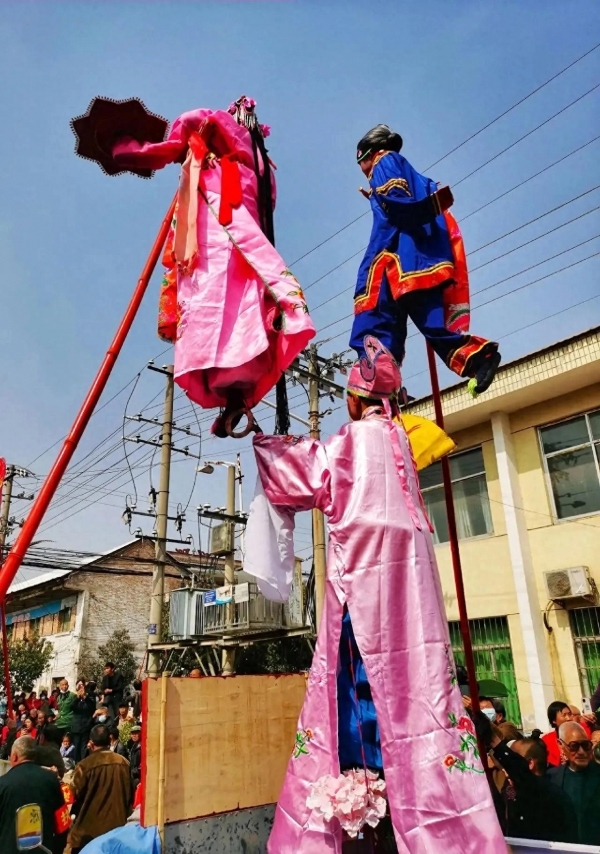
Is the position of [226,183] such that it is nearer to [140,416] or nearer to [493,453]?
[493,453]

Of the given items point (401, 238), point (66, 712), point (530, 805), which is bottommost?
point (530, 805)

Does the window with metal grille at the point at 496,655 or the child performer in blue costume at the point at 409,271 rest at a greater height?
the child performer in blue costume at the point at 409,271

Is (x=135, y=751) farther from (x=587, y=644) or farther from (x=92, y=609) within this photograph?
(x=92, y=609)

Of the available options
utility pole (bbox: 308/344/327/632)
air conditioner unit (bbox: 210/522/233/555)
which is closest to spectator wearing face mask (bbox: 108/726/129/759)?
utility pole (bbox: 308/344/327/632)

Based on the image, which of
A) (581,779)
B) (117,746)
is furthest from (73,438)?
(117,746)

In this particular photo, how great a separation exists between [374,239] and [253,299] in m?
0.81

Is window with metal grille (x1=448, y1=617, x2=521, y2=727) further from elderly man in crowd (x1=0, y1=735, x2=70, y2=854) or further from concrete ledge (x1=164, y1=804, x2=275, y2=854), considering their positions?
concrete ledge (x1=164, y1=804, x2=275, y2=854)

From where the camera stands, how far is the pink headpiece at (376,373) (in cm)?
306

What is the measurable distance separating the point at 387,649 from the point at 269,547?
0.66 meters

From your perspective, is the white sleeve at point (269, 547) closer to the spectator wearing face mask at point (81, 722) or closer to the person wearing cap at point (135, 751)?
the person wearing cap at point (135, 751)

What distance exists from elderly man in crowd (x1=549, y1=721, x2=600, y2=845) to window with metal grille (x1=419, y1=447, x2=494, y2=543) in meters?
7.13

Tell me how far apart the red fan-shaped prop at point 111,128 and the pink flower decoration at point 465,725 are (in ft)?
10.4

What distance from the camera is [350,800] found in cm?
230

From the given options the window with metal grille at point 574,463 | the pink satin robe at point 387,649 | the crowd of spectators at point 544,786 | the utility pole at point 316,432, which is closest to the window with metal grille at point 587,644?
the window with metal grille at point 574,463
